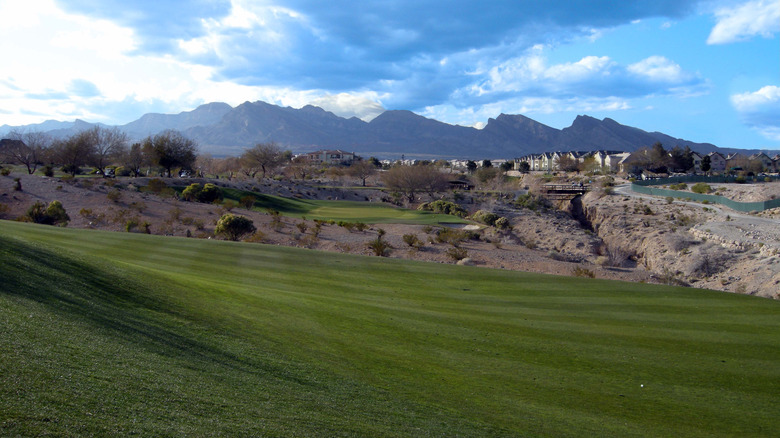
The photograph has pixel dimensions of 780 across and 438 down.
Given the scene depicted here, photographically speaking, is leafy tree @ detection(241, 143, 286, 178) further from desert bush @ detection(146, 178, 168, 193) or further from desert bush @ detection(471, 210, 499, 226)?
desert bush @ detection(471, 210, 499, 226)

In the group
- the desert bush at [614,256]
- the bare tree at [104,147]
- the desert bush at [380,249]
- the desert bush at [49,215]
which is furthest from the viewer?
the bare tree at [104,147]

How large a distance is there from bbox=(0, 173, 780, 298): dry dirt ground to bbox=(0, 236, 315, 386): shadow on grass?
19.5 m

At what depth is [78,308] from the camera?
28.0 feet

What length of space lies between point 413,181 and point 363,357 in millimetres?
74812

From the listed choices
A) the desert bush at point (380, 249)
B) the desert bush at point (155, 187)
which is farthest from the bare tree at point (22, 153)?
the desert bush at point (380, 249)

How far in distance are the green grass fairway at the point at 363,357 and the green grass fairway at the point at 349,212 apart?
35.0 m

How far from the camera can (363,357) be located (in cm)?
966

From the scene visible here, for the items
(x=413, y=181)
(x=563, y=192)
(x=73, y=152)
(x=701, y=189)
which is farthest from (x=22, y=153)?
(x=701, y=189)

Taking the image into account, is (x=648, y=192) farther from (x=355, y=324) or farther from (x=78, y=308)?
(x=78, y=308)

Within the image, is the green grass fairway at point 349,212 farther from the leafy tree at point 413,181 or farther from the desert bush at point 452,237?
the leafy tree at point 413,181

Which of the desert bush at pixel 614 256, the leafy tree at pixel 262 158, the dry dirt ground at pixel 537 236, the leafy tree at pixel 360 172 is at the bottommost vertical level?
A: the desert bush at pixel 614 256

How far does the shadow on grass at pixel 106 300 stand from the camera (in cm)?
795

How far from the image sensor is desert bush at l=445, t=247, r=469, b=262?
102ft

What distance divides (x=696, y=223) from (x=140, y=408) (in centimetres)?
5901
